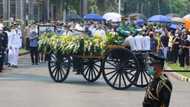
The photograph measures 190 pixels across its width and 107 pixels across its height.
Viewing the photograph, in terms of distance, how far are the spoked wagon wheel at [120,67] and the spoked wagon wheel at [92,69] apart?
0.88 metres

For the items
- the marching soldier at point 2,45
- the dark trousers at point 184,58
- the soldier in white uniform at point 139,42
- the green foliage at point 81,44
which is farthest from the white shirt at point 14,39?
the soldier in white uniform at point 139,42

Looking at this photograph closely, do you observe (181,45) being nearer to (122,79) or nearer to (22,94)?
(122,79)

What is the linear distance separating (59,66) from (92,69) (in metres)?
1.01

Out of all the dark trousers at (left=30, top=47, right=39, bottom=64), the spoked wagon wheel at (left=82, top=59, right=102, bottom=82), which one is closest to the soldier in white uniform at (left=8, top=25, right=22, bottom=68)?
the dark trousers at (left=30, top=47, right=39, bottom=64)

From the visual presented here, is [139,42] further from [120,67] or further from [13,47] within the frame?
[13,47]

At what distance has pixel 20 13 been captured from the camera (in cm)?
5869

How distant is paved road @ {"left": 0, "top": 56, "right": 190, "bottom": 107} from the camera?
15500mm

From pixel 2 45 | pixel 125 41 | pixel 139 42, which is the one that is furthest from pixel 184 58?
pixel 125 41

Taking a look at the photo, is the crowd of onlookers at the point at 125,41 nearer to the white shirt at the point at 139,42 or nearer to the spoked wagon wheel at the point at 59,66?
the white shirt at the point at 139,42

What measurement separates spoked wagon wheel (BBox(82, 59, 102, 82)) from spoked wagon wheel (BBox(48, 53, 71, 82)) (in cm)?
55

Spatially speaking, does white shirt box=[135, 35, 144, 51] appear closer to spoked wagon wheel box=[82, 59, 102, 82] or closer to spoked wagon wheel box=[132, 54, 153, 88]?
spoked wagon wheel box=[132, 54, 153, 88]

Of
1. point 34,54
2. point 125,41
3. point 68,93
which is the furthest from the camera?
point 34,54

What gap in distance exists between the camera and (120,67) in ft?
60.8

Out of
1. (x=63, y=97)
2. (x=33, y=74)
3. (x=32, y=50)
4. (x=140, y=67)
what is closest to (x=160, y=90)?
(x=63, y=97)
